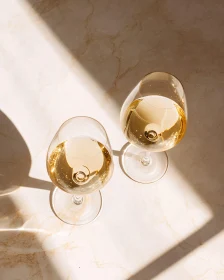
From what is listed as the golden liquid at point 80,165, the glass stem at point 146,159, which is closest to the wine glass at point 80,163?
the golden liquid at point 80,165

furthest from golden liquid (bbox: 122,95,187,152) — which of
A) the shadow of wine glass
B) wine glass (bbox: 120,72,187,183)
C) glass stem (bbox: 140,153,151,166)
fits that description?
the shadow of wine glass

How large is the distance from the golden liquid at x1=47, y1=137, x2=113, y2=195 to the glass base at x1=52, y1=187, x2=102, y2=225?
87 millimetres

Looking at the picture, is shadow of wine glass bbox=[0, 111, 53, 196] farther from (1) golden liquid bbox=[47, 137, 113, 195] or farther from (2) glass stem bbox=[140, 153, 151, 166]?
(2) glass stem bbox=[140, 153, 151, 166]

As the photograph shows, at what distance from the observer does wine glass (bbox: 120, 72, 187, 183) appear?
2.65ft

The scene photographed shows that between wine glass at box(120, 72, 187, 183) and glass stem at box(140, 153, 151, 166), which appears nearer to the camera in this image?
wine glass at box(120, 72, 187, 183)

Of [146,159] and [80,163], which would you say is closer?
[80,163]

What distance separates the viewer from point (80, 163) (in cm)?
85

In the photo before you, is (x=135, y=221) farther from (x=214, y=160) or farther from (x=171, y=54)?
(x=171, y=54)

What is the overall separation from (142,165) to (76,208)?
0.19 meters

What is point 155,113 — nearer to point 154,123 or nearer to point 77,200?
point 154,123

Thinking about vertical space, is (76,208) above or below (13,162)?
below

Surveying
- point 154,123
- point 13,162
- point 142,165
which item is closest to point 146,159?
point 142,165

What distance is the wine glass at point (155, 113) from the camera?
809mm

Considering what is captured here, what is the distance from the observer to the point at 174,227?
871mm
